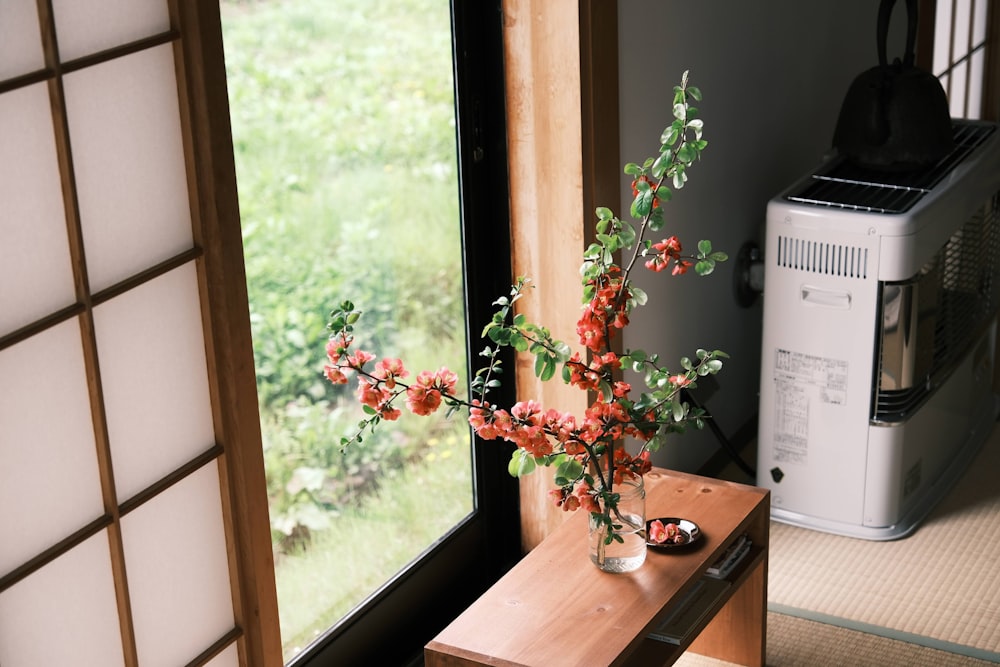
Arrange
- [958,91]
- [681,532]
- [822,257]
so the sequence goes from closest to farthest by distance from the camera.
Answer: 1. [681,532]
2. [822,257]
3. [958,91]

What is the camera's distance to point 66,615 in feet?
5.35

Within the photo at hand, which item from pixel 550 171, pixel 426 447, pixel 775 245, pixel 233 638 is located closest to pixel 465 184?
pixel 550 171

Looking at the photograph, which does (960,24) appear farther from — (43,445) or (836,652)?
(43,445)

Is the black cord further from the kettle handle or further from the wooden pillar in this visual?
the kettle handle

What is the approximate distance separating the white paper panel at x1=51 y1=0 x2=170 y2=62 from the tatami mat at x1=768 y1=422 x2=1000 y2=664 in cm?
176

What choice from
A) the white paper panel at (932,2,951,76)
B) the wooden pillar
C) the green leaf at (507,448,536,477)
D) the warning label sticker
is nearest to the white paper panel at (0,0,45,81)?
the green leaf at (507,448,536,477)

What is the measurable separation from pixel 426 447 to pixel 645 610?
94 centimetres

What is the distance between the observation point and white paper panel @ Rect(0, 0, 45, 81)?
143cm

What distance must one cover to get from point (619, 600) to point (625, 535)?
4.7 inches

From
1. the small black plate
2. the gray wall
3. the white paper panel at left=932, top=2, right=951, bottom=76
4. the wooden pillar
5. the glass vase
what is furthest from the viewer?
the white paper panel at left=932, top=2, right=951, bottom=76

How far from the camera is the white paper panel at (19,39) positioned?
143 cm

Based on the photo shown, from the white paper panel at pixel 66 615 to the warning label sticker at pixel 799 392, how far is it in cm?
178

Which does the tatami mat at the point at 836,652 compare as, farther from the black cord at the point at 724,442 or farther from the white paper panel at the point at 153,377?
the white paper panel at the point at 153,377

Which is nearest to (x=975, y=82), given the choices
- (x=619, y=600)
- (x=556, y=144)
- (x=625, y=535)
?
(x=556, y=144)
